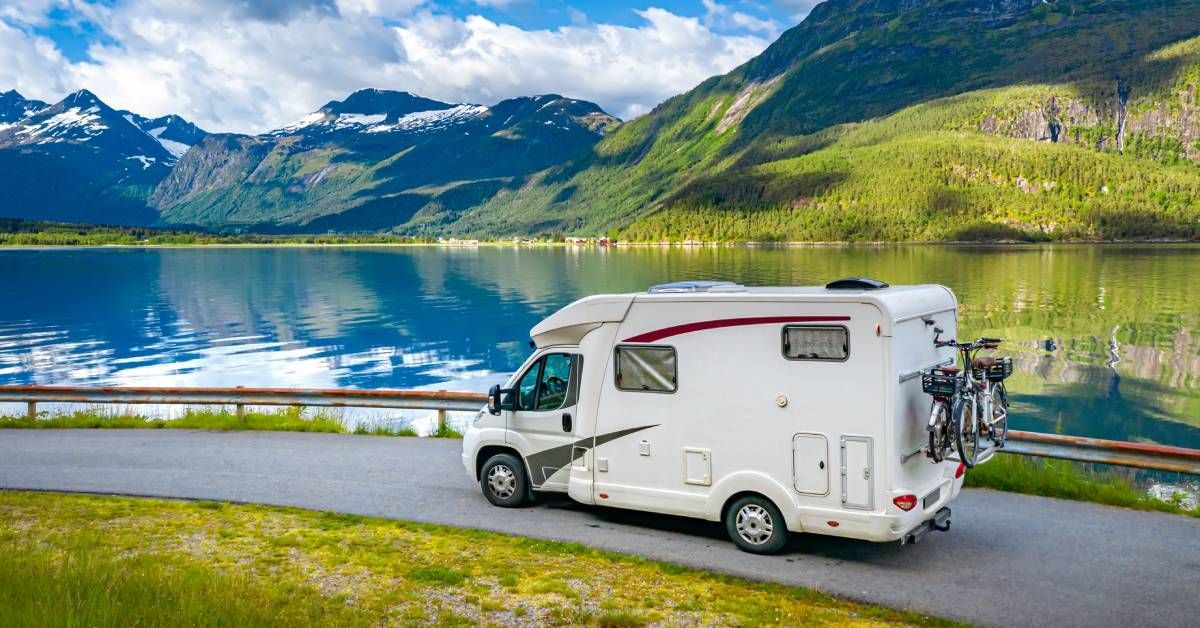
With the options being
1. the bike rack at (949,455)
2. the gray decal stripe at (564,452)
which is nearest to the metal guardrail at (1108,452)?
the bike rack at (949,455)

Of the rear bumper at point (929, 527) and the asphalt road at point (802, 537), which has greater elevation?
the rear bumper at point (929, 527)

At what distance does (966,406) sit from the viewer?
30.7 ft

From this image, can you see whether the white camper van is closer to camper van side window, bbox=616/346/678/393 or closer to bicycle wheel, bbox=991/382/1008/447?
camper van side window, bbox=616/346/678/393

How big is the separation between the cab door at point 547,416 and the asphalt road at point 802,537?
2.08 ft

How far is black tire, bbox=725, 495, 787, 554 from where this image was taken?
9.78 meters

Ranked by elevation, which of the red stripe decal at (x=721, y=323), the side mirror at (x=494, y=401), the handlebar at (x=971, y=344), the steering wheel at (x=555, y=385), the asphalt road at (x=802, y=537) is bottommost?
the asphalt road at (x=802, y=537)

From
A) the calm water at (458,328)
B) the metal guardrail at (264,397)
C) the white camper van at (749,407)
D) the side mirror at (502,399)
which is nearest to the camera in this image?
the white camper van at (749,407)

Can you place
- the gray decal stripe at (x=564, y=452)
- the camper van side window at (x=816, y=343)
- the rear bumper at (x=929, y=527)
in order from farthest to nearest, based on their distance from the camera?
1. the gray decal stripe at (x=564, y=452)
2. the rear bumper at (x=929, y=527)
3. the camper van side window at (x=816, y=343)

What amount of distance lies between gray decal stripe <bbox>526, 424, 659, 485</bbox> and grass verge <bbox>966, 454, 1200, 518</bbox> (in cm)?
561

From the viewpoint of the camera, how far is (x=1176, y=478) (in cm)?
1770

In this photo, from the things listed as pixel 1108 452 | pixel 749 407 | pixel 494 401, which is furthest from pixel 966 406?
pixel 494 401

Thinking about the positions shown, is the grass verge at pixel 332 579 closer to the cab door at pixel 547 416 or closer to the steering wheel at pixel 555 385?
the cab door at pixel 547 416

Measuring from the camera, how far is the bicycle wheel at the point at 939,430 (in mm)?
9305

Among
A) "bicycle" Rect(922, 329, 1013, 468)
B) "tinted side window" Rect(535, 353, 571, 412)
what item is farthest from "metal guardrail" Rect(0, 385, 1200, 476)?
"tinted side window" Rect(535, 353, 571, 412)
